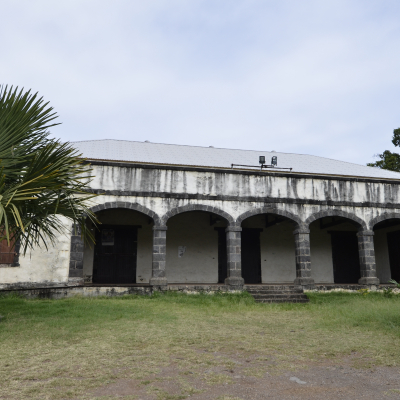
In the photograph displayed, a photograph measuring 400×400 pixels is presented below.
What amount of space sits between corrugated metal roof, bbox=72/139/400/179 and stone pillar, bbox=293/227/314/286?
10.1 feet

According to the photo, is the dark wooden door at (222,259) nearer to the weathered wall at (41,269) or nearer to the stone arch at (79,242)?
the stone arch at (79,242)

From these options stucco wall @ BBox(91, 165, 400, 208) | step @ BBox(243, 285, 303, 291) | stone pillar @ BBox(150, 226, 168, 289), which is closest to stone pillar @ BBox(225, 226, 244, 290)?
step @ BBox(243, 285, 303, 291)

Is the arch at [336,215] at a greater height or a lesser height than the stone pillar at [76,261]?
greater

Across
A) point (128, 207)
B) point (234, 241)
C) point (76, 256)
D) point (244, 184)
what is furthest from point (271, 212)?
point (76, 256)

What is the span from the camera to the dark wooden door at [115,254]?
13.1 meters

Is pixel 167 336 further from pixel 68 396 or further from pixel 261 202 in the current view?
pixel 261 202

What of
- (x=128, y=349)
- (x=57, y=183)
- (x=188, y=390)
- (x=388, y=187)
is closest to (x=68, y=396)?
(x=188, y=390)

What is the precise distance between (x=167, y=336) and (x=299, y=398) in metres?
2.78

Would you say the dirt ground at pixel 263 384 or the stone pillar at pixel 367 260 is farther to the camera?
the stone pillar at pixel 367 260

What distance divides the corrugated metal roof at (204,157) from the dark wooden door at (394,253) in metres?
2.21

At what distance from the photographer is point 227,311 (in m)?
8.90

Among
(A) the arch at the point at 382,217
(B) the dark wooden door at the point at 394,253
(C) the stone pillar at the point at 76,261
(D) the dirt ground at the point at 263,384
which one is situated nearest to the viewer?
(D) the dirt ground at the point at 263,384

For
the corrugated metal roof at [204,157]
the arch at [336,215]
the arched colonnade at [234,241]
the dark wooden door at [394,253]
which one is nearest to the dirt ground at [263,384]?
the arched colonnade at [234,241]

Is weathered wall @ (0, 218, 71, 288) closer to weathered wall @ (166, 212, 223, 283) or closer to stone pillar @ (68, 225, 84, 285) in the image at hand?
stone pillar @ (68, 225, 84, 285)
